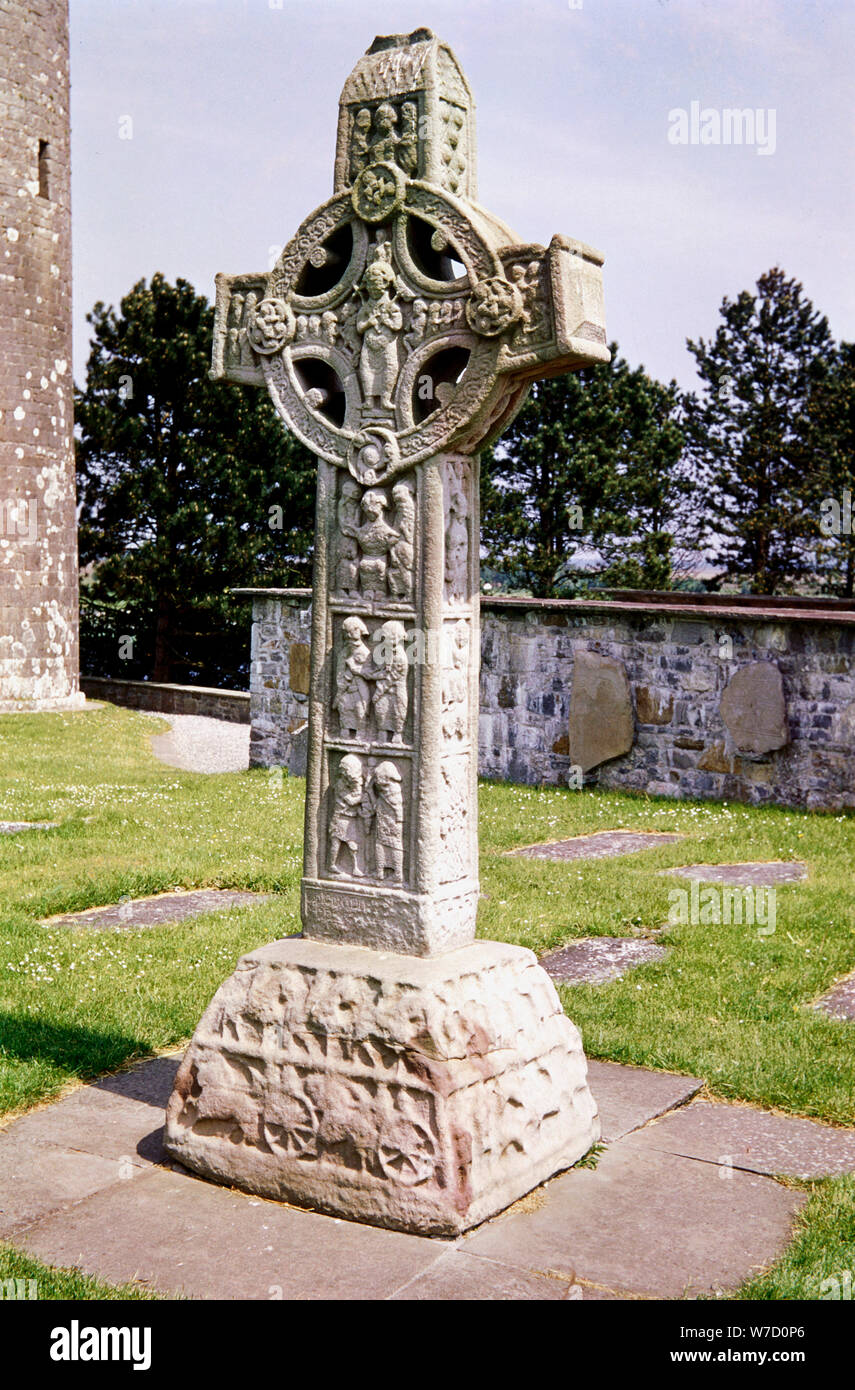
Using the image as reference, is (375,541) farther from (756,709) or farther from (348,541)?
(756,709)

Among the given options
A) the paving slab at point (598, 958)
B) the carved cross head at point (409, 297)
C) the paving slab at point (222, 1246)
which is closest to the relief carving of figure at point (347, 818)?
the carved cross head at point (409, 297)

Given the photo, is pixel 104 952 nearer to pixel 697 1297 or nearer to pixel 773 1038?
pixel 773 1038

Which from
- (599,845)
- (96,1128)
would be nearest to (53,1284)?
(96,1128)

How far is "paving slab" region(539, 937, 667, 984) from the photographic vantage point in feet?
21.2

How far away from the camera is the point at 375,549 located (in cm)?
438

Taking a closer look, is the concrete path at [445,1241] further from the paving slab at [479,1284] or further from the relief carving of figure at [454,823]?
the relief carving of figure at [454,823]

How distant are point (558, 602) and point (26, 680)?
10.3 m

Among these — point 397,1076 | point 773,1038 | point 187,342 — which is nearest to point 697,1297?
point 397,1076

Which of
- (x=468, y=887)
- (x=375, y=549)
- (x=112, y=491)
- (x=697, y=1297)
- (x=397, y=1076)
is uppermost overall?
(x=112, y=491)

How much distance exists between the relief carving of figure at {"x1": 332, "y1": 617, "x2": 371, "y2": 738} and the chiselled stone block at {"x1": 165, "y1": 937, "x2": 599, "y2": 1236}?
72 cm

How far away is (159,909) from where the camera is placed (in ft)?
25.1

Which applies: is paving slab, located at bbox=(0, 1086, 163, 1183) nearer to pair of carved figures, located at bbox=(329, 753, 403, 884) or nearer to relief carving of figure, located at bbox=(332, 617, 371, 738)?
pair of carved figures, located at bbox=(329, 753, 403, 884)

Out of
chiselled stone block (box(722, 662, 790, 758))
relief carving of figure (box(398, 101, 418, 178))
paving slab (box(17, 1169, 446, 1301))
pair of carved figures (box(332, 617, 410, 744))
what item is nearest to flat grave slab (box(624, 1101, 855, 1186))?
paving slab (box(17, 1169, 446, 1301))

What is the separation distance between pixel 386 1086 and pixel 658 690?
833cm
